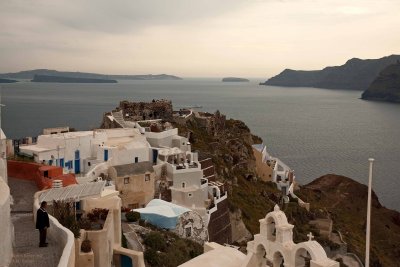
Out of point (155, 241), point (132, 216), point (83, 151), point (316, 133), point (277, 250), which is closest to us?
point (277, 250)

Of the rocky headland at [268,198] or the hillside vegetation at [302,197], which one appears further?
the hillside vegetation at [302,197]

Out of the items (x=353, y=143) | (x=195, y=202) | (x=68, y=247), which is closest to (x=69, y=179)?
(x=68, y=247)

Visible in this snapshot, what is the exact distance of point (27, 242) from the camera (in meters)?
11.1

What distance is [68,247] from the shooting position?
9469 millimetres

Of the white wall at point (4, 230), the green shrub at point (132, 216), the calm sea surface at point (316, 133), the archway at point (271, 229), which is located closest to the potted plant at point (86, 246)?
the white wall at point (4, 230)

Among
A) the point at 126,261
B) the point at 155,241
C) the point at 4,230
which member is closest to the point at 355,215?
the point at 155,241

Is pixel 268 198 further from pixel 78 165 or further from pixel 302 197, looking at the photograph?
pixel 78 165

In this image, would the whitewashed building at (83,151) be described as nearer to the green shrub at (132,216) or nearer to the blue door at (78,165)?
the blue door at (78,165)

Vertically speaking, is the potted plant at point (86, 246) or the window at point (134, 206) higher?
the potted plant at point (86, 246)

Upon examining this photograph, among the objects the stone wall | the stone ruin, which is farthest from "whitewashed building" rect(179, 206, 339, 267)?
the stone ruin

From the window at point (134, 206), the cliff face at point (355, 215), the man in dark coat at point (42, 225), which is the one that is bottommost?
the cliff face at point (355, 215)

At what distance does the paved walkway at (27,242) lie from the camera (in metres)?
9.89

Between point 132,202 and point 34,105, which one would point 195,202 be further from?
point 34,105

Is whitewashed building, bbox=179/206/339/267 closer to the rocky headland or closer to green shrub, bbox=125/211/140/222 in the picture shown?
green shrub, bbox=125/211/140/222
